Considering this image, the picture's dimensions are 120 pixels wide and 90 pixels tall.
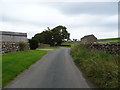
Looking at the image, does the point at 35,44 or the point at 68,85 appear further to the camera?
the point at 35,44

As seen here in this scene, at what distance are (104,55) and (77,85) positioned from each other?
4.64m

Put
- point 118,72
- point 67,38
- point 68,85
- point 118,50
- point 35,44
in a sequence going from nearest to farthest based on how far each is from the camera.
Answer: point 118,72
point 68,85
point 118,50
point 35,44
point 67,38

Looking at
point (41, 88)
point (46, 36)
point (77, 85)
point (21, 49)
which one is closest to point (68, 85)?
point (77, 85)

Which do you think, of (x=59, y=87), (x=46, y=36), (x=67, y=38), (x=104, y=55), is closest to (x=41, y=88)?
(x=59, y=87)

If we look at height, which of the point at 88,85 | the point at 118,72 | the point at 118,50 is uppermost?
the point at 118,50

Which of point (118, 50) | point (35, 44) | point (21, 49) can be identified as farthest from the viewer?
point (35, 44)

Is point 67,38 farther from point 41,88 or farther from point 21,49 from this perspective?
point 41,88

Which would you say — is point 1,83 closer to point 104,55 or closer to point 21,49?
point 104,55

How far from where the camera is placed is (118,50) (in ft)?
38.7

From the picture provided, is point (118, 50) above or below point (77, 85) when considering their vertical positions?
above

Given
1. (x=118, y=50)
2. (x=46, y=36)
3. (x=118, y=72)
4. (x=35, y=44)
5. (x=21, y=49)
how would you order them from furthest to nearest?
(x=46, y=36), (x=35, y=44), (x=21, y=49), (x=118, y=50), (x=118, y=72)

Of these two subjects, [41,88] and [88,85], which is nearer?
[41,88]

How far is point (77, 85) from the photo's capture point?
8266mm

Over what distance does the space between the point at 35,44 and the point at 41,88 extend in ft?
121
